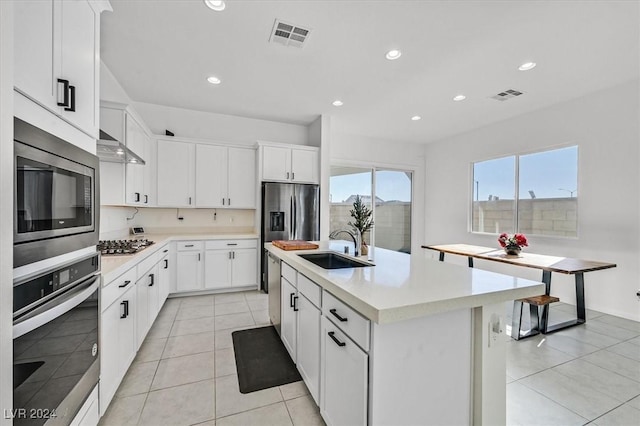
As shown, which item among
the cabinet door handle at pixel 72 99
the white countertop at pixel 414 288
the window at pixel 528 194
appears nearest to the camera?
the white countertop at pixel 414 288

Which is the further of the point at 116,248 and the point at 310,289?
the point at 116,248

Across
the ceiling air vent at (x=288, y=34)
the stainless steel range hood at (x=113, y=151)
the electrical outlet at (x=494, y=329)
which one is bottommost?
the electrical outlet at (x=494, y=329)

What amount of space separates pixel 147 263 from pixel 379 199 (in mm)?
4536

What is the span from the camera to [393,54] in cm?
275

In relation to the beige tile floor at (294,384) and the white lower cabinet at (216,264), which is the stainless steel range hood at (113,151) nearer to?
the white lower cabinet at (216,264)

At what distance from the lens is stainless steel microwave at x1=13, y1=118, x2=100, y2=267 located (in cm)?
87

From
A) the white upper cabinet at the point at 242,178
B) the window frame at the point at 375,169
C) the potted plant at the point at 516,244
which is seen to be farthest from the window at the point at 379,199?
the potted plant at the point at 516,244

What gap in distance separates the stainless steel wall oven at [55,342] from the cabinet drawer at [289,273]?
1.18m

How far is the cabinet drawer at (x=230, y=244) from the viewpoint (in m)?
3.97

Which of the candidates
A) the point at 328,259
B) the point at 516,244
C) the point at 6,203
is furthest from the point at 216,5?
the point at 516,244

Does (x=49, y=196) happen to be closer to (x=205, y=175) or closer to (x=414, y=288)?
(x=414, y=288)

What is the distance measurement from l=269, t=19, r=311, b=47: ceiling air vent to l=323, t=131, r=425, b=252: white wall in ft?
8.95

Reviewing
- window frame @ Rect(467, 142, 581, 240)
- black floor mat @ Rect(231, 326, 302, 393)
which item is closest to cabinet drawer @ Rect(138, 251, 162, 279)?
black floor mat @ Rect(231, 326, 302, 393)

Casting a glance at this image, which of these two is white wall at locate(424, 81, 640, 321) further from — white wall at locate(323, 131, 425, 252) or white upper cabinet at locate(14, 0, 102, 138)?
white upper cabinet at locate(14, 0, 102, 138)
